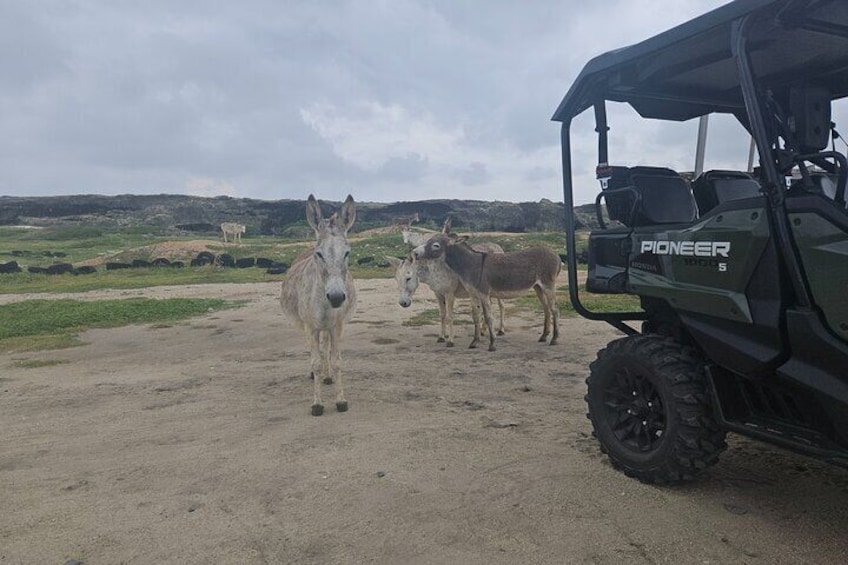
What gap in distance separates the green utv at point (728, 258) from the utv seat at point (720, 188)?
0.01 m

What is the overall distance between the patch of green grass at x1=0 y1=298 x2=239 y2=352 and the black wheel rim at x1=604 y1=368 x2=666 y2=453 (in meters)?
11.0

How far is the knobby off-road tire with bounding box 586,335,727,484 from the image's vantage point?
12.1ft

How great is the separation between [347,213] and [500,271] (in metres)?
5.15

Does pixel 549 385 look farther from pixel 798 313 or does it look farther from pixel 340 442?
pixel 798 313

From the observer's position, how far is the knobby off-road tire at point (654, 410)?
12.1 ft

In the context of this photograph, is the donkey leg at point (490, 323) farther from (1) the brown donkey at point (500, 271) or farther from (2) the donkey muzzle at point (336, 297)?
(2) the donkey muzzle at point (336, 297)

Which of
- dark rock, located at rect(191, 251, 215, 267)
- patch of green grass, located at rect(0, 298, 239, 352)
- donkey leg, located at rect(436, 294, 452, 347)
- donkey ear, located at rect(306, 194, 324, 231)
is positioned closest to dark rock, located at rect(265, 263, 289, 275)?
dark rock, located at rect(191, 251, 215, 267)

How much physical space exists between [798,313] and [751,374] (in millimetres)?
554

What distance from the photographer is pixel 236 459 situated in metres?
4.89

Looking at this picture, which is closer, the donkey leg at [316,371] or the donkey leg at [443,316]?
the donkey leg at [316,371]

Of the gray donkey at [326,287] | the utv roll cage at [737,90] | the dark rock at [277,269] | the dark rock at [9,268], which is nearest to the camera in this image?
the utv roll cage at [737,90]

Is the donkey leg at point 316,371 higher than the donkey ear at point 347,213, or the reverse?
the donkey ear at point 347,213

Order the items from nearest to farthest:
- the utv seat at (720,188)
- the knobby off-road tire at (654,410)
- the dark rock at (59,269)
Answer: the knobby off-road tire at (654,410) → the utv seat at (720,188) → the dark rock at (59,269)

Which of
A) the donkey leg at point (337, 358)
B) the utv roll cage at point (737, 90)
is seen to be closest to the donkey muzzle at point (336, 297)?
the donkey leg at point (337, 358)
